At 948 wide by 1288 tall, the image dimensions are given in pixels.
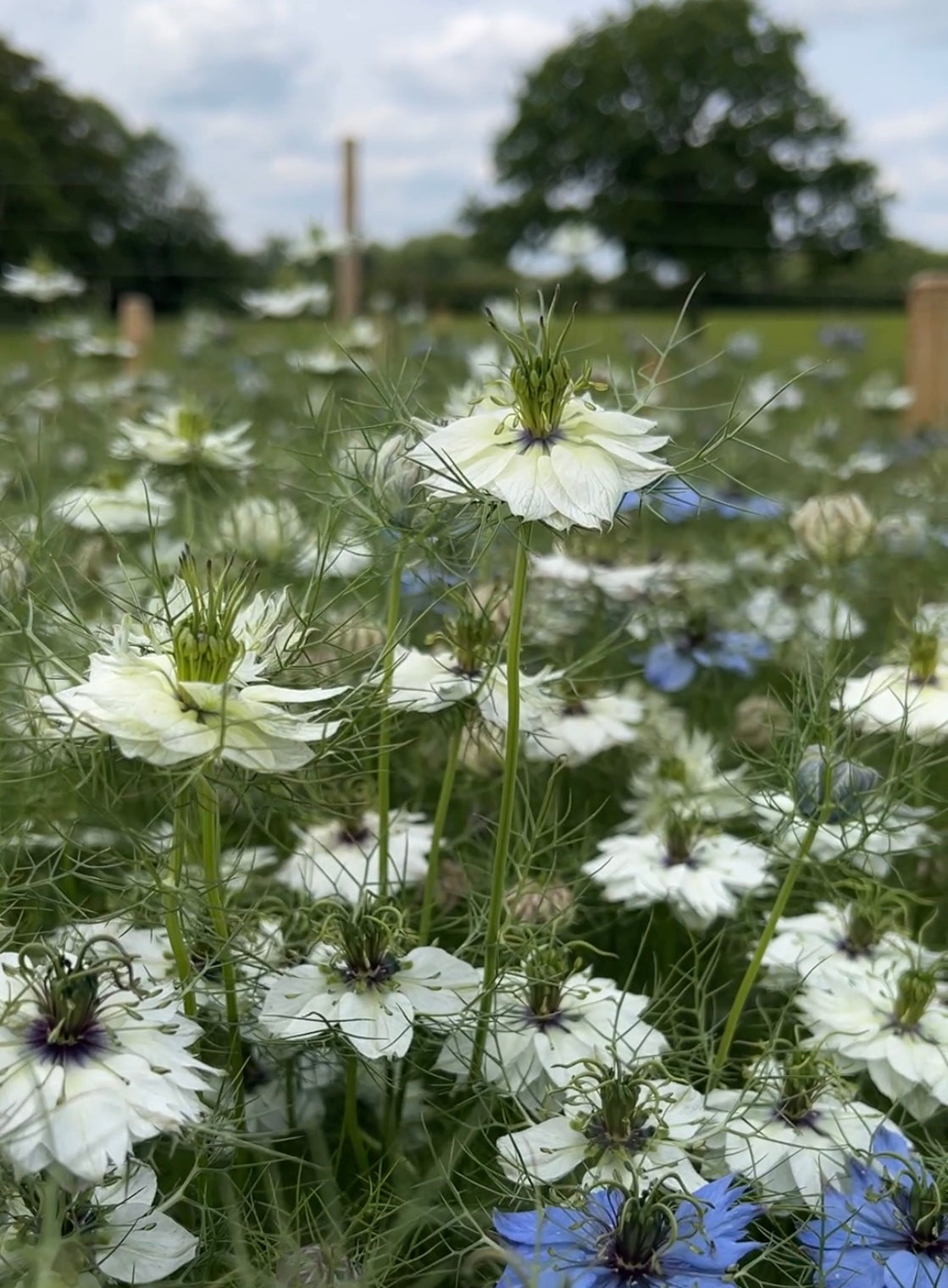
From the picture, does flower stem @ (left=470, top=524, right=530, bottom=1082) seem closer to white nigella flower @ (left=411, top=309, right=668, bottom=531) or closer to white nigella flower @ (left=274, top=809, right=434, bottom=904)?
white nigella flower @ (left=411, top=309, right=668, bottom=531)

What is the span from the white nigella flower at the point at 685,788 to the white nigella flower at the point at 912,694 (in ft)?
0.53

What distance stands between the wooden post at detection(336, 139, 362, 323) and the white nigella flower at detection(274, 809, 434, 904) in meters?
5.76

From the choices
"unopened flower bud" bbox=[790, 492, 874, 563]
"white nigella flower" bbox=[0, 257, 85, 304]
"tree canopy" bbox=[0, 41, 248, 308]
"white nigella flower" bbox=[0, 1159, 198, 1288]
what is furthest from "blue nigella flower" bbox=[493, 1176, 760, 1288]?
"tree canopy" bbox=[0, 41, 248, 308]

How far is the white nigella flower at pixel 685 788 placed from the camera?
134 cm

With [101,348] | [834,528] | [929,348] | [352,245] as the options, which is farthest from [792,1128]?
[352,245]

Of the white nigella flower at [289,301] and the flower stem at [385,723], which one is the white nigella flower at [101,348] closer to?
the white nigella flower at [289,301]

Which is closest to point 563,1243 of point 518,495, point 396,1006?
point 396,1006

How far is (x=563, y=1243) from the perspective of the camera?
0.72m

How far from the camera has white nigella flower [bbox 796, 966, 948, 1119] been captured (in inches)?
37.6

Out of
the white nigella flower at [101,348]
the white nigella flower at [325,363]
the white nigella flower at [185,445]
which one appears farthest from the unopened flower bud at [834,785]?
the white nigella flower at [101,348]

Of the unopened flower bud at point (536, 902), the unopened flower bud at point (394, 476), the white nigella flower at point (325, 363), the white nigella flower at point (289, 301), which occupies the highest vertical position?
the white nigella flower at point (289, 301)

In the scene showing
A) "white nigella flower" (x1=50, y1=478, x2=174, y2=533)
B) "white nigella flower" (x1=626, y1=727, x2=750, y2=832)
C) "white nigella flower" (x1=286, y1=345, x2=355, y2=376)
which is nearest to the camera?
"white nigella flower" (x1=626, y1=727, x2=750, y2=832)

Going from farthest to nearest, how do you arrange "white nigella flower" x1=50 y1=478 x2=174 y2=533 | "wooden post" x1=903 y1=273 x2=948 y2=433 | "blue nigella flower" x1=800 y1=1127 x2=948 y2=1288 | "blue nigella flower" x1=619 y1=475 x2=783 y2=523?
"wooden post" x1=903 y1=273 x2=948 y2=433 < "white nigella flower" x1=50 y1=478 x2=174 y2=533 < "blue nigella flower" x1=619 y1=475 x2=783 y2=523 < "blue nigella flower" x1=800 y1=1127 x2=948 y2=1288

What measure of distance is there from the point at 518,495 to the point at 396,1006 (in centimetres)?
37
